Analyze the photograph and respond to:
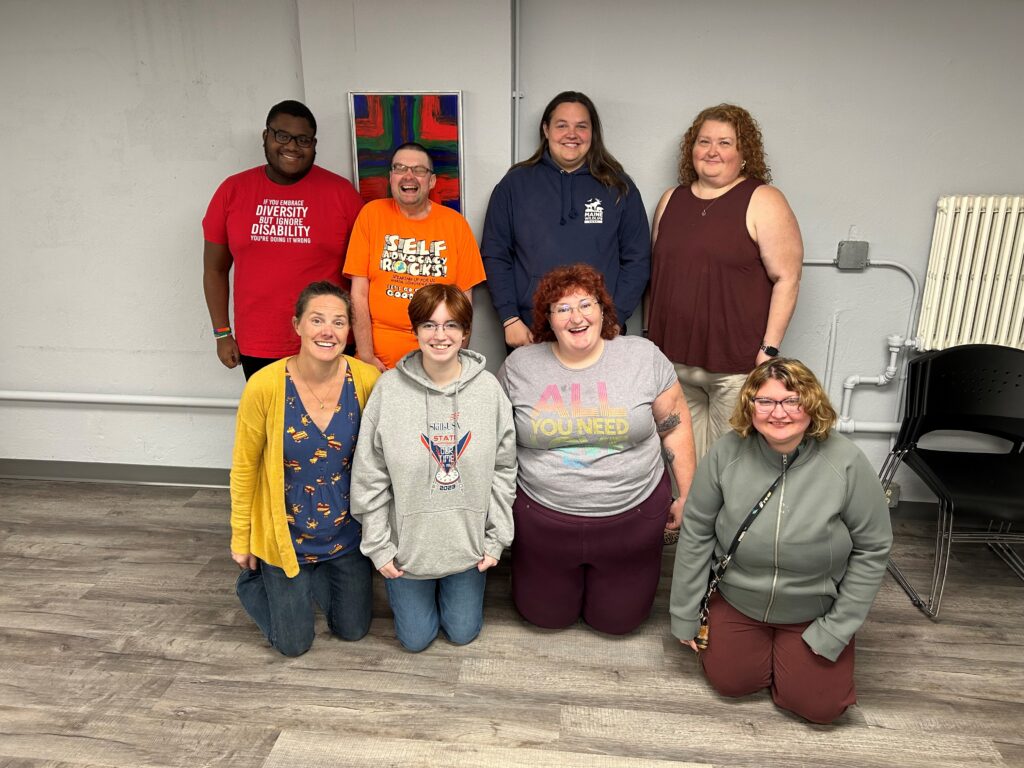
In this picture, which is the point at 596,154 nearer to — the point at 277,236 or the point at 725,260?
the point at 725,260

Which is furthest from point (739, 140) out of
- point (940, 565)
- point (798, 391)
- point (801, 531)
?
point (940, 565)

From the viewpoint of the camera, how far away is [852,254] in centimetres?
290

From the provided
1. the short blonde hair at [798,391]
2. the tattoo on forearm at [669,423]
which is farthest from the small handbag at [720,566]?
the tattoo on forearm at [669,423]

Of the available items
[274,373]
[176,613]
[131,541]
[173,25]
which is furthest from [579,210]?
[131,541]

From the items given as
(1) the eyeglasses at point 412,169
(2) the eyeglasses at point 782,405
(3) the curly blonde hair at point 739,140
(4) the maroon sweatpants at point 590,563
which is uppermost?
(3) the curly blonde hair at point 739,140

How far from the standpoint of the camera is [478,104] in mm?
2801

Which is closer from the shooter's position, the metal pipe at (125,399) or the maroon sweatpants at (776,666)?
the maroon sweatpants at (776,666)

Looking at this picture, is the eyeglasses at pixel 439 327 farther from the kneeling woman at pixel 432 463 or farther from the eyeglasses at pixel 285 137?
the eyeglasses at pixel 285 137

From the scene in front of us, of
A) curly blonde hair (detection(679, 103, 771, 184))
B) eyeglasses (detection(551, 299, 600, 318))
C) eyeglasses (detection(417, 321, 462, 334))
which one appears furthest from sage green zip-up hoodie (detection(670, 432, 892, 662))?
curly blonde hair (detection(679, 103, 771, 184))

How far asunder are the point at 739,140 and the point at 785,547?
145 cm

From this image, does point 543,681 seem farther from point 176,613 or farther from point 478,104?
point 478,104

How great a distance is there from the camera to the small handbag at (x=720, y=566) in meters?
1.99

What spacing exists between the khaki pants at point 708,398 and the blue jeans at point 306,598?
1.27 m

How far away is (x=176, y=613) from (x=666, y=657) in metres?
1.65
